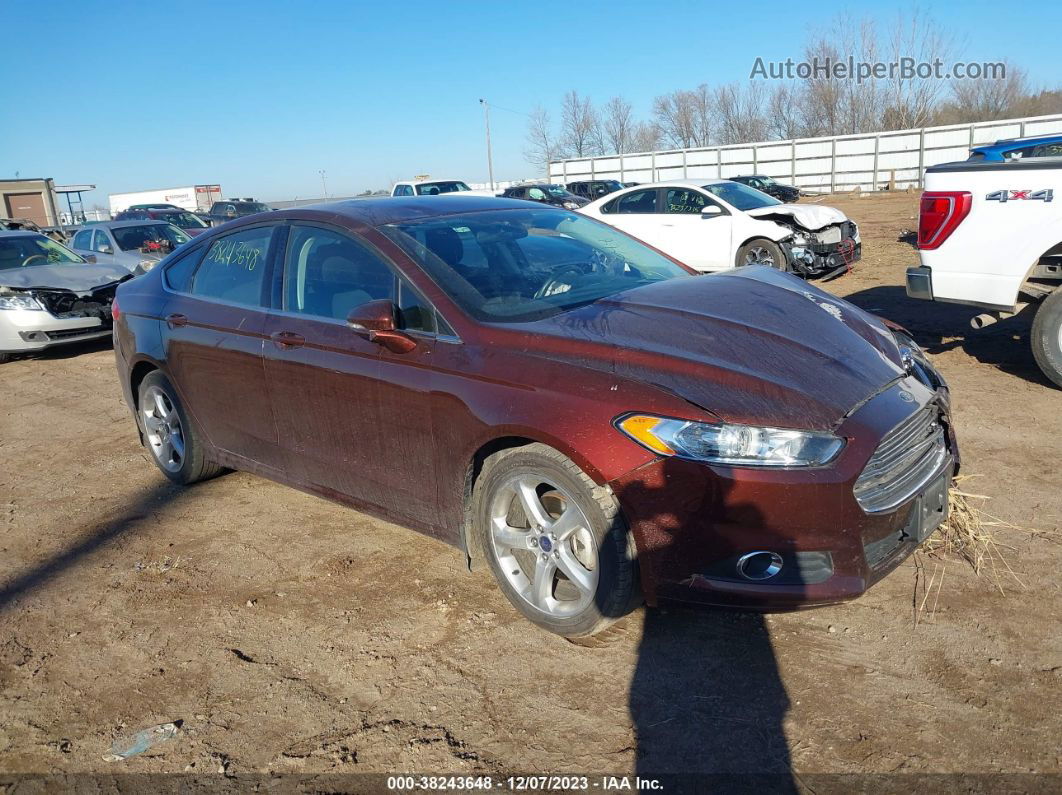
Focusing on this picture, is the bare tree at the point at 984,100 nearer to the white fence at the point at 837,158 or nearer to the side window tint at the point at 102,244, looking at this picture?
the white fence at the point at 837,158

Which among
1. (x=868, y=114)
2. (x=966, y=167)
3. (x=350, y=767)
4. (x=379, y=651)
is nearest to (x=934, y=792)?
(x=350, y=767)

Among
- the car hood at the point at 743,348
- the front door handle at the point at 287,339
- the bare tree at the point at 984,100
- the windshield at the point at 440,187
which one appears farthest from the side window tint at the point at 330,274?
the bare tree at the point at 984,100

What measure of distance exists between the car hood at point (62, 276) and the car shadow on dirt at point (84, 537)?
5.93 meters

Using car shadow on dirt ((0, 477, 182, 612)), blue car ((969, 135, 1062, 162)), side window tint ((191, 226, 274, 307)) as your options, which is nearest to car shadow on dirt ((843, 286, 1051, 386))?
blue car ((969, 135, 1062, 162))

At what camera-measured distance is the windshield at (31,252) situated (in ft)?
34.6

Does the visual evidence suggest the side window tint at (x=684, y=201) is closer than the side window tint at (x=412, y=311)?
No

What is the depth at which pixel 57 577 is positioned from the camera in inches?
162

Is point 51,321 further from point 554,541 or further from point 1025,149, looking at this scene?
point 1025,149

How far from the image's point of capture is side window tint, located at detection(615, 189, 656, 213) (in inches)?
509

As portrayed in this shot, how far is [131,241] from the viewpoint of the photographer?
13383mm

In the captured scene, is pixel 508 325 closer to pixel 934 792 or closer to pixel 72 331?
pixel 934 792

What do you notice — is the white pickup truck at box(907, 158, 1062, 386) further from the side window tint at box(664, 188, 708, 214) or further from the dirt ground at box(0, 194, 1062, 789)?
the side window tint at box(664, 188, 708, 214)

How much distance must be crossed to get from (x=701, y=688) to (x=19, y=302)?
9681 mm

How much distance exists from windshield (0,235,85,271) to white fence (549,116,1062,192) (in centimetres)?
3021
